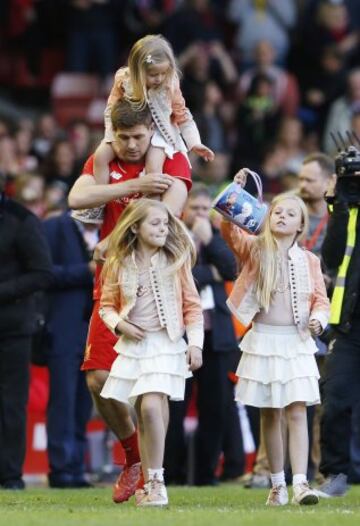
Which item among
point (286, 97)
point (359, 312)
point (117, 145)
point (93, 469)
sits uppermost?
point (286, 97)

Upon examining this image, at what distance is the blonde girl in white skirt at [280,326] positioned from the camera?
10914 mm

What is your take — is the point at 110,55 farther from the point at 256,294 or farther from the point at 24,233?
the point at 256,294

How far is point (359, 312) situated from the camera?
1168cm

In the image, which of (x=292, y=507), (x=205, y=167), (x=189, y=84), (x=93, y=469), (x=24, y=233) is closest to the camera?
(x=292, y=507)

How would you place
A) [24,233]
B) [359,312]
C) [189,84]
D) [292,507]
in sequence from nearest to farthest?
1. [292,507]
2. [359,312]
3. [24,233]
4. [189,84]

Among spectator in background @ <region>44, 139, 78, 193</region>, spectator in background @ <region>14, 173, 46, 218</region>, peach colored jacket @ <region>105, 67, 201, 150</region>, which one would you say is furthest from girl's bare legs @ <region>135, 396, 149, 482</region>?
spectator in background @ <region>44, 139, 78, 193</region>

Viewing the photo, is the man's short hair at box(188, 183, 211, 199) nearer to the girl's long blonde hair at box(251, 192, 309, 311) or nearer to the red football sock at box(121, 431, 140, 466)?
the girl's long blonde hair at box(251, 192, 309, 311)

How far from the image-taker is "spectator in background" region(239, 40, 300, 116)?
22.4 m

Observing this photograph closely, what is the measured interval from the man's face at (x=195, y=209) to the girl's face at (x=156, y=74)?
3.30 metres

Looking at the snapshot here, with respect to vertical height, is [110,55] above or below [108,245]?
above

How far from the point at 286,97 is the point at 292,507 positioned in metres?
12.3

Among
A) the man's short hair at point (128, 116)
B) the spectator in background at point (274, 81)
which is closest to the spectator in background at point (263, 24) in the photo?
the spectator in background at point (274, 81)

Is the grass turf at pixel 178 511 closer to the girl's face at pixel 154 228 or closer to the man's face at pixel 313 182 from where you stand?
the girl's face at pixel 154 228

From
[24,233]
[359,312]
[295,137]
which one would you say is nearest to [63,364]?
[24,233]
